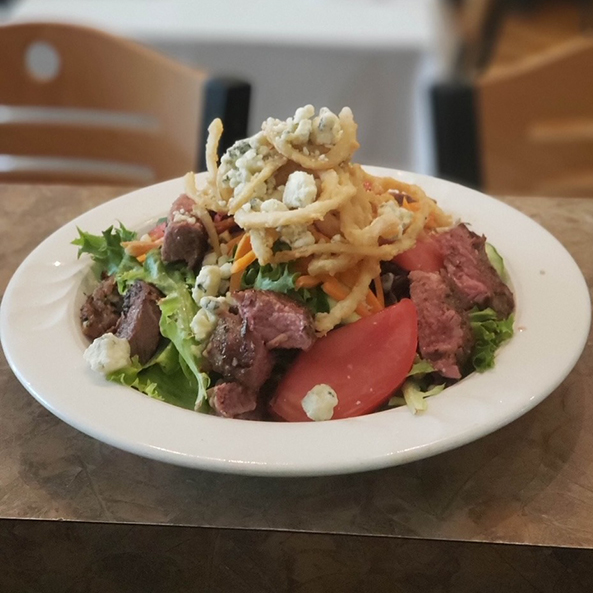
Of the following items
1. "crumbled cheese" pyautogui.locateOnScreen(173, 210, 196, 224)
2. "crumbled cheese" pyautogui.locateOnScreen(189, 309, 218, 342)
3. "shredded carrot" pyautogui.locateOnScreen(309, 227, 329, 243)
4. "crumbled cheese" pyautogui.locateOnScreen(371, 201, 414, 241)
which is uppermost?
"crumbled cheese" pyautogui.locateOnScreen(371, 201, 414, 241)

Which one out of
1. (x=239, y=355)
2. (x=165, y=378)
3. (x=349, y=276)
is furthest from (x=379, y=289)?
(x=165, y=378)

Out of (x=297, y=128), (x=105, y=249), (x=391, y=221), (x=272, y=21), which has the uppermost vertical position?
(x=297, y=128)

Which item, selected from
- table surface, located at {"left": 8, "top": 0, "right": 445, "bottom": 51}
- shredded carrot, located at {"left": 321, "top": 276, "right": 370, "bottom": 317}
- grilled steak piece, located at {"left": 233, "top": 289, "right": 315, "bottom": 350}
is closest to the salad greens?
grilled steak piece, located at {"left": 233, "top": 289, "right": 315, "bottom": 350}

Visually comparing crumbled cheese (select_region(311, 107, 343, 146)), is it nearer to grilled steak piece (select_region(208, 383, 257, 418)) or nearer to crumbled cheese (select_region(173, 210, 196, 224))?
crumbled cheese (select_region(173, 210, 196, 224))

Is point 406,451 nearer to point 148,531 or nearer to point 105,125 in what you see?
point 148,531

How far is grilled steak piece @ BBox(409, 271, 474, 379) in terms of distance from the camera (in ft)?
3.69

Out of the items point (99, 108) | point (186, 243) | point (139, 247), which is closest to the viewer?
point (186, 243)

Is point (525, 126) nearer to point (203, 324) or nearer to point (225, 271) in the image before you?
point (225, 271)

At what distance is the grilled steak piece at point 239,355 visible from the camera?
1077mm

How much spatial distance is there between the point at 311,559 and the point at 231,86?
1.45 m

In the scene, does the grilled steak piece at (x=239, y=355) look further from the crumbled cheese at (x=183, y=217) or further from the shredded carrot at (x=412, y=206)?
the shredded carrot at (x=412, y=206)

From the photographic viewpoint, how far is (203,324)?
1111 millimetres

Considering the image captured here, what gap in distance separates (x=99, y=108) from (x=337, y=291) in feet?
5.10

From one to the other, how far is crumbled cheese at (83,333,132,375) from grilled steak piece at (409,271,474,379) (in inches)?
18.8
